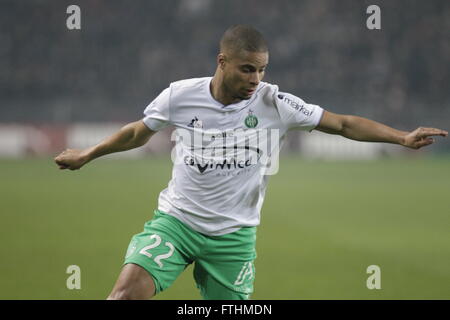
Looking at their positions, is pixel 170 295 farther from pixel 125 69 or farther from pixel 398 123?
pixel 125 69

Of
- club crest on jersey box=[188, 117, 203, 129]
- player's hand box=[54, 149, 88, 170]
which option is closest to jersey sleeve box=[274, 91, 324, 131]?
club crest on jersey box=[188, 117, 203, 129]

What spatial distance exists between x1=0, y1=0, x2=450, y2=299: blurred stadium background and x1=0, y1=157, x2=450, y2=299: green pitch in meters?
0.03

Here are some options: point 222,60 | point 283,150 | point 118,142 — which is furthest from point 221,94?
point 283,150

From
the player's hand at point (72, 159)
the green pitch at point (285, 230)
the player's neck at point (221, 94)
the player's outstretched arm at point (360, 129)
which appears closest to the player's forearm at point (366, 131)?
the player's outstretched arm at point (360, 129)

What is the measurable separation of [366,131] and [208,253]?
1.26 m

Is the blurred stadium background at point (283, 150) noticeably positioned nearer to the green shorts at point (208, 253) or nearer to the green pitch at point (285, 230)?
the green pitch at point (285, 230)

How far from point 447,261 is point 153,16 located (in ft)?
70.1

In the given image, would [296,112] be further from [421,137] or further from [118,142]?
[118,142]

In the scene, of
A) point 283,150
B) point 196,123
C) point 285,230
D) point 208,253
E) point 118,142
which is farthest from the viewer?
point 283,150

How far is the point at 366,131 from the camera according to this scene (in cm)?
498

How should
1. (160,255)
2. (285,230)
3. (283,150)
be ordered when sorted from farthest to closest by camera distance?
(283,150), (285,230), (160,255)

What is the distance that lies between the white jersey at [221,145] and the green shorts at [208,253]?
63 mm

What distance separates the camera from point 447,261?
9188mm

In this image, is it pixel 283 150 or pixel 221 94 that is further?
pixel 283 150
